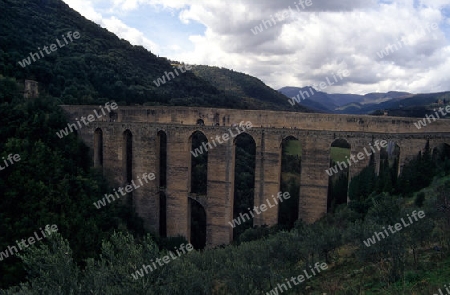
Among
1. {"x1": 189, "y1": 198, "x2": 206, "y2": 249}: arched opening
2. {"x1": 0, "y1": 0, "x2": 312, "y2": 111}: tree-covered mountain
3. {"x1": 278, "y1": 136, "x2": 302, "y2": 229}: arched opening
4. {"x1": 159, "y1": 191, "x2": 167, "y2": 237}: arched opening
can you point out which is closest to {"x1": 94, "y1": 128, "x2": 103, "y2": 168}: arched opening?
{"x1": 159, "y1": 191, "x2": 167, "y2": 237}: arched opening

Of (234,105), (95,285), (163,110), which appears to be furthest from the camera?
(234,105)

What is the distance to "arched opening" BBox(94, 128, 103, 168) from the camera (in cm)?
2481

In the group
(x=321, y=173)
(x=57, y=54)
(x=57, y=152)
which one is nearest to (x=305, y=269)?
(x=321, y=173)

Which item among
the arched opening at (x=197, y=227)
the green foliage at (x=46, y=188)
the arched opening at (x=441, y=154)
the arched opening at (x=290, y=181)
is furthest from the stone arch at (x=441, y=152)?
the green foliage at (x=46, y=188)

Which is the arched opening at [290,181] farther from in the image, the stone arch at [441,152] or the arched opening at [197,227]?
the stone arch at [441,152]

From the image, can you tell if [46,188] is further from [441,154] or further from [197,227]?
[441,154]

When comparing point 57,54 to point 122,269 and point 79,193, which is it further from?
point 122,269

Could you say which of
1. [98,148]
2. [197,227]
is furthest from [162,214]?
[98,148]

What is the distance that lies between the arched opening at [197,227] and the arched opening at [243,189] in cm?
220

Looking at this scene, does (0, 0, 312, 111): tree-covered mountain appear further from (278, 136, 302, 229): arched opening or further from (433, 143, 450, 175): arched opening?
(433, 143, 450, 175): arched opening

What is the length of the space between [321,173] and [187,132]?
7825 millimetres

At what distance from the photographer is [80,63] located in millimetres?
34375

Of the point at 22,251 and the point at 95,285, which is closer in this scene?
the point at 95,285

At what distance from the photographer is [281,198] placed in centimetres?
2112
